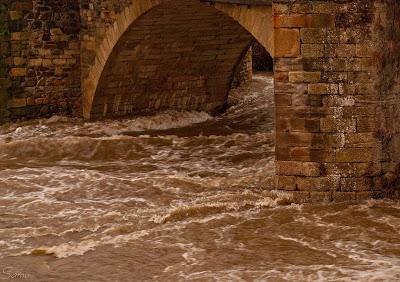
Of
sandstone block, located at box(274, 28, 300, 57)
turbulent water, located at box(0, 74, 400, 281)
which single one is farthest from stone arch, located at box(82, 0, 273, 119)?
turbulent water, located at box(0, 74, 400, 281)

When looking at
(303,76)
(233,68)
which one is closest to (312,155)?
(303,76)

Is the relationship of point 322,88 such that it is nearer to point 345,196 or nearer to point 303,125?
point 303,125

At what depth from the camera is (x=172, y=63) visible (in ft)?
49.7

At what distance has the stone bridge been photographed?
8.88 m

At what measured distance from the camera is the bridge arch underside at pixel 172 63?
541 inches

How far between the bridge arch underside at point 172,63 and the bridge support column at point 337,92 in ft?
13.8

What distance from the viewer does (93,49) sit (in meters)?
14.8

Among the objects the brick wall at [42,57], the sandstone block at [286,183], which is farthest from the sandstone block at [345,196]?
the brick wall at [42,57]

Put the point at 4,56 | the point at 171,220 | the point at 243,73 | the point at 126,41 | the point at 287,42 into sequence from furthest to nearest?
1. the point at 243,73
2. the point at 4,56
3. the point at 126,41
4. the point at 287,42
5. the point at 171,220

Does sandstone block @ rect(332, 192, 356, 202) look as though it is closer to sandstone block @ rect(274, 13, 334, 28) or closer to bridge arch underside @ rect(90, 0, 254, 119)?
sandstone block @ rect(274, 13, 334, 28)

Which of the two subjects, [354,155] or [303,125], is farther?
[303,125]

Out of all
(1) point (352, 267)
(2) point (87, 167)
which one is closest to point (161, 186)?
(2) point (87, 167)

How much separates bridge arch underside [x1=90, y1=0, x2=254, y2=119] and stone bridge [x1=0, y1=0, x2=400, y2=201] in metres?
0.02

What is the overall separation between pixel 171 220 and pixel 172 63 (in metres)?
6.76
